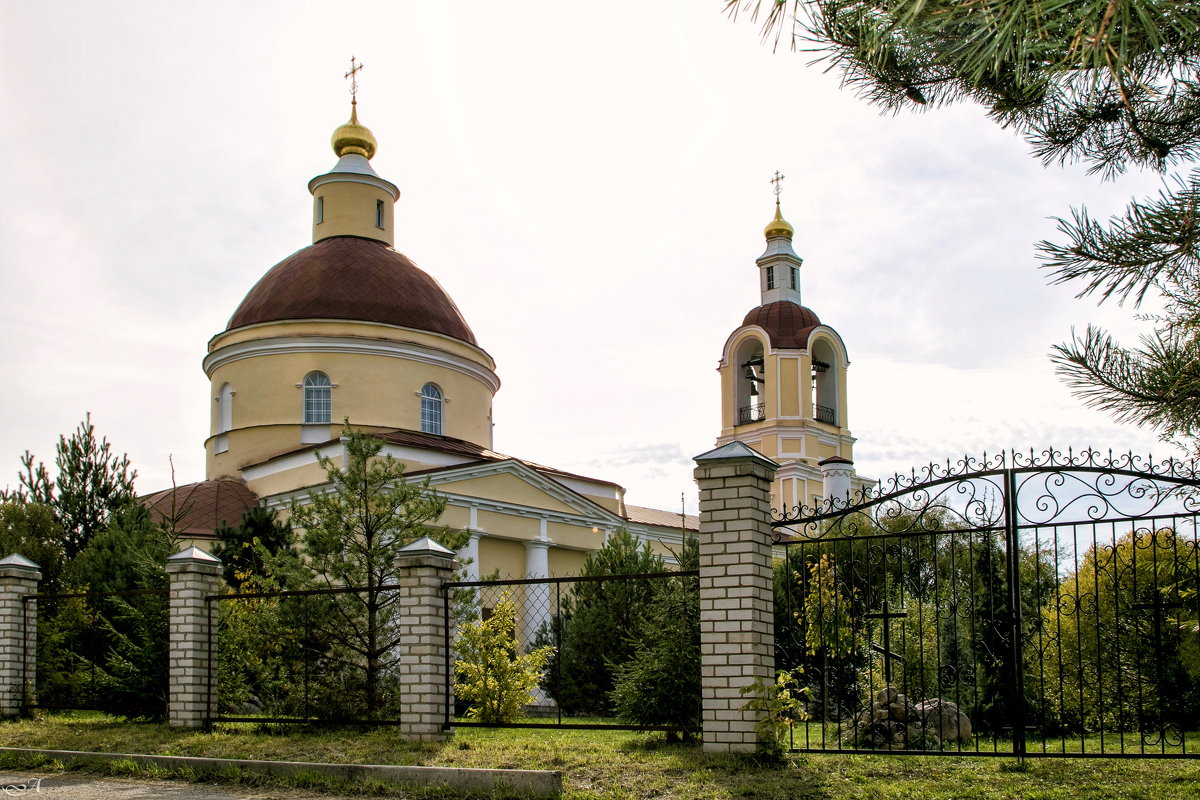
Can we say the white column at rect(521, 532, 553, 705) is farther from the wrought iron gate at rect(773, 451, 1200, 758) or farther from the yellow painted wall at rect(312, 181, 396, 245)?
the yellow painted wall at rect(312, 181, 396, 245)

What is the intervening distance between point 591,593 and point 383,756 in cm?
860

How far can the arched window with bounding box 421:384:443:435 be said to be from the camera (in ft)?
81.6

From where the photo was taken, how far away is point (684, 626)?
31.1ft

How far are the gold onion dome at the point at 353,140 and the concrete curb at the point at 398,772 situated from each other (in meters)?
21.6

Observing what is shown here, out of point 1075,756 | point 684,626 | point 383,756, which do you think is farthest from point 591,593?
point 1075,756

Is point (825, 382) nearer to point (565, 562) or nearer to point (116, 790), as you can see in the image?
point (565, 562)

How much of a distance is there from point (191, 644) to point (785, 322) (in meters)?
24.5

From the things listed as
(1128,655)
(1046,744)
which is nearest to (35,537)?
(1046,744)

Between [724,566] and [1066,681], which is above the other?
[724,566]

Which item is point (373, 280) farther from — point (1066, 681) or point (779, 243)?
point (1066, 681)

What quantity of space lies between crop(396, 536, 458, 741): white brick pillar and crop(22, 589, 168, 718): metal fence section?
11.5ft

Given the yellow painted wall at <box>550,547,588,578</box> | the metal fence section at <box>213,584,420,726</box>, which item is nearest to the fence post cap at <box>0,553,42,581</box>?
the metal fence section at <box>213,584,420,726</box>

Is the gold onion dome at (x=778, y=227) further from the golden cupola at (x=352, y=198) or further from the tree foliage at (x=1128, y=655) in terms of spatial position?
the tree foliage at (x=1128, y=655)

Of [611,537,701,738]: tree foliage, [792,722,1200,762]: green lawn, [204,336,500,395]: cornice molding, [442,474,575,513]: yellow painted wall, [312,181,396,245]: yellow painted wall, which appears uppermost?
[312,181,396,245]: yellow painted wall
